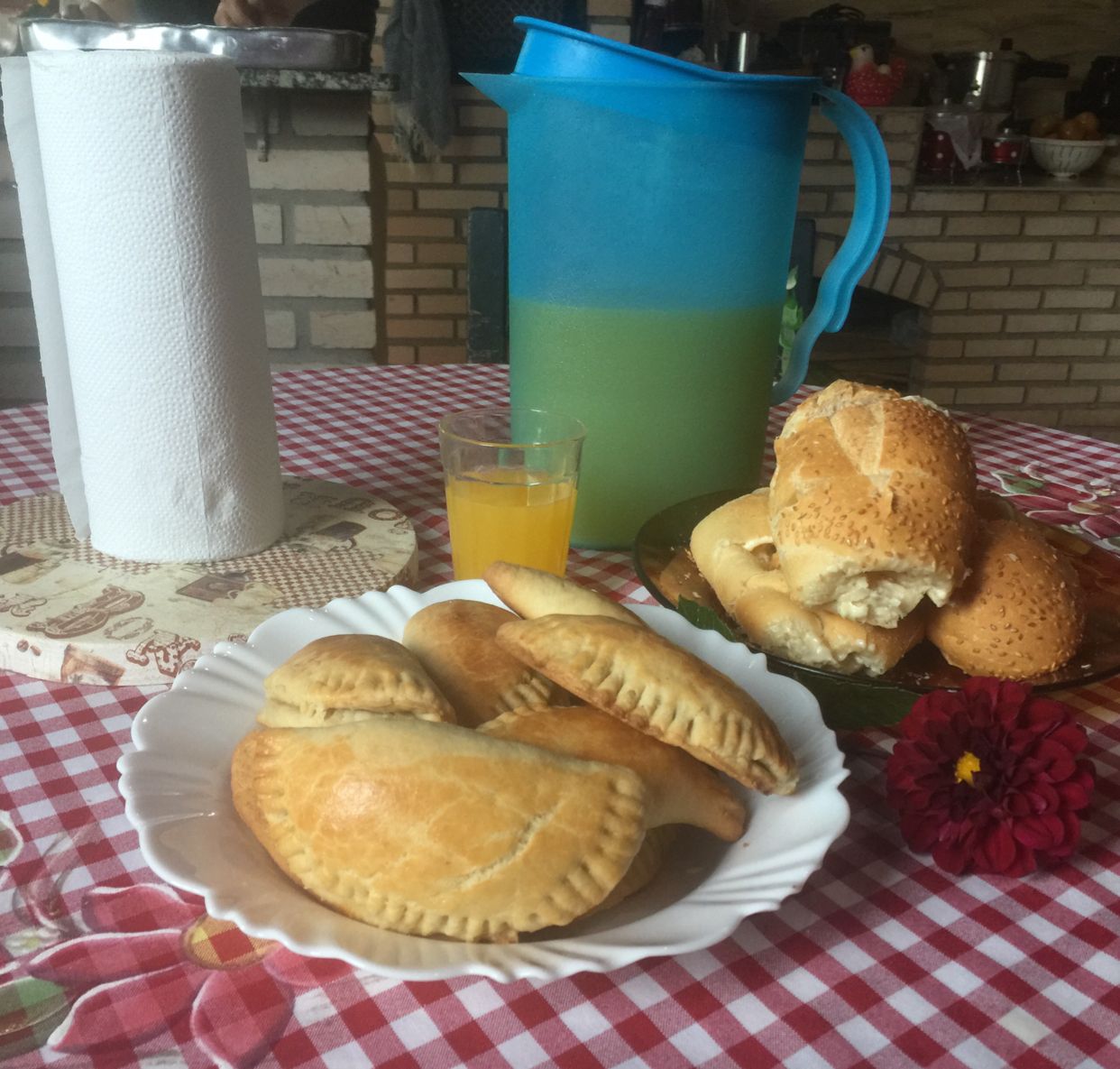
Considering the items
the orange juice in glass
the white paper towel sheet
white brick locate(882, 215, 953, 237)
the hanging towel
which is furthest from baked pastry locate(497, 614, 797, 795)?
white brick locate(882, 215, 953, 237)

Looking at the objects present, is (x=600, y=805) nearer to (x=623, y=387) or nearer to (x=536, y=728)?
(x=536, y=728)

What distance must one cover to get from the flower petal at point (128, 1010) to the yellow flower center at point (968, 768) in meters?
0.34

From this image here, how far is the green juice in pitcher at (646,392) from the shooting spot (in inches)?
30.4

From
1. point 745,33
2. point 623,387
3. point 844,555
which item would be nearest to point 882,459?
point 844,555

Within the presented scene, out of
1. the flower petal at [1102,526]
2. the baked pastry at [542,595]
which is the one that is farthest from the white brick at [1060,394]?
the baked pastry at [542,595]

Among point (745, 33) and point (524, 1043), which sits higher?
point (745, 33)

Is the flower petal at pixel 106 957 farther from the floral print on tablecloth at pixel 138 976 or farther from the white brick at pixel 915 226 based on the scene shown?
the white brick at pixel 915 226

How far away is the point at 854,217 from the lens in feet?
2.62

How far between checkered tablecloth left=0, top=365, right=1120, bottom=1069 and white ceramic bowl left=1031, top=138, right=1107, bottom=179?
3.16m

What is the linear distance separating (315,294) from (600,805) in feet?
6.23

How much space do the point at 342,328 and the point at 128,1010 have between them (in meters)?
1.89

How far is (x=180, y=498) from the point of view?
2.43ft

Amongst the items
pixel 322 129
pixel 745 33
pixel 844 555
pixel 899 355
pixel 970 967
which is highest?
pixel 745 33

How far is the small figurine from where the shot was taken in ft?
9.46
